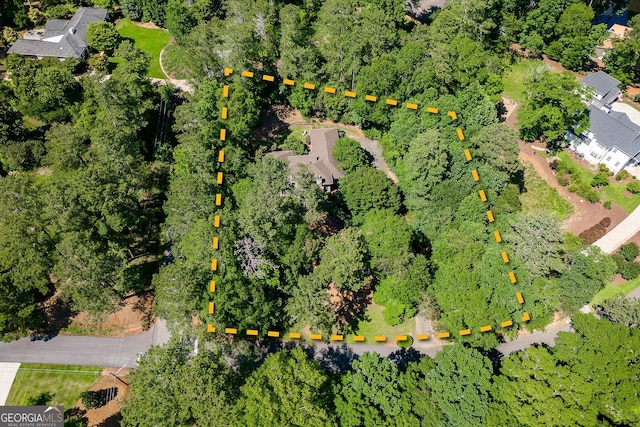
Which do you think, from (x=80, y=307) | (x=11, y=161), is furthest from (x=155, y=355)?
(x=11, y=161)

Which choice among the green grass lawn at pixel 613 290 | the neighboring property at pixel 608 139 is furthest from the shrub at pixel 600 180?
the green grass lawn at pixel 613 290

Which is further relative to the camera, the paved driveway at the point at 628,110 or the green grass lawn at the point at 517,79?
the green grass lawn at the point at 517,79

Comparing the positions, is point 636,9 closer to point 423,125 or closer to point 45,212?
point 423,125

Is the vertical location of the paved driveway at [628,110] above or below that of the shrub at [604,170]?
above

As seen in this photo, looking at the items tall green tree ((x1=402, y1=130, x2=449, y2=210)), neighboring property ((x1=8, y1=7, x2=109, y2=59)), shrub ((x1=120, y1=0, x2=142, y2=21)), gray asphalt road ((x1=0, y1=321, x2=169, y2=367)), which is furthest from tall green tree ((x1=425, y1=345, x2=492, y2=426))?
shrub ((x1=120, y1=0, x2=142, y2=21))

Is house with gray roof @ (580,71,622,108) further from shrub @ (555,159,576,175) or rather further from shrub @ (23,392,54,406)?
shrub @ (23,392,54,406)

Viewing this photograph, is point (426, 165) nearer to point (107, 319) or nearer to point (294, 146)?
point (294, 146)

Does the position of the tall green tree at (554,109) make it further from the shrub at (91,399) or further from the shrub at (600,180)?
the shrub at (91,399)
